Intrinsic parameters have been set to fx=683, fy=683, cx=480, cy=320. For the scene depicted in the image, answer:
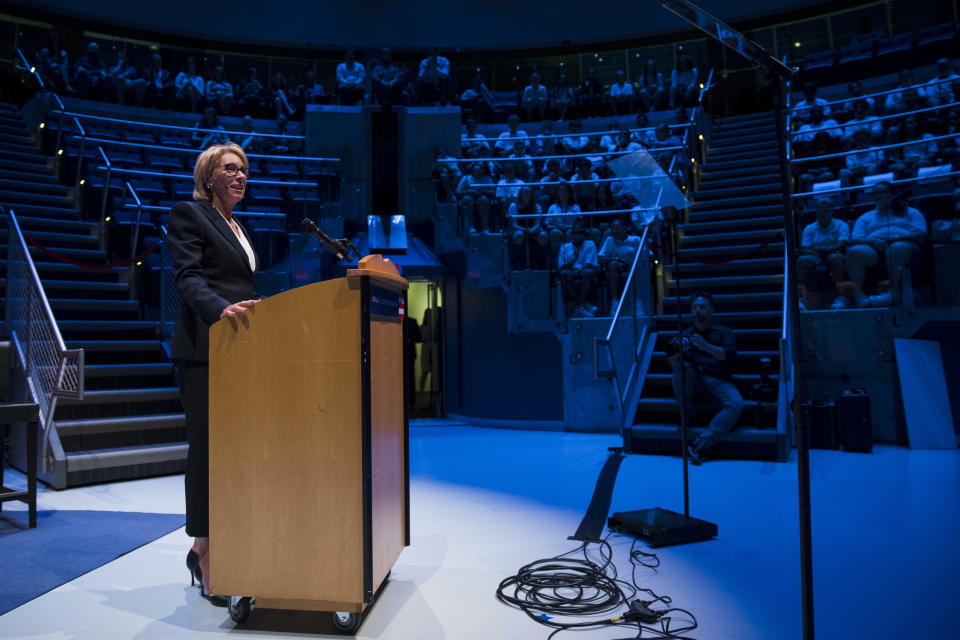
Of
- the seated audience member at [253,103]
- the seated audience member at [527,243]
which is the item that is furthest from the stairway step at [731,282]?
the seated audience member at [253,103]

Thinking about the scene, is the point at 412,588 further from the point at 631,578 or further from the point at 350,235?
the point at 350,235

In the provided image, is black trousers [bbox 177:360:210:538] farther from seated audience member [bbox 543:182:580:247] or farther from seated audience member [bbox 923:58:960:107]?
seated audience member [bbox 923:58:960:107]

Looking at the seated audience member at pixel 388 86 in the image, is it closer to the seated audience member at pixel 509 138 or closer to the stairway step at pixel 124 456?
the seated audience member at pixel 509 138

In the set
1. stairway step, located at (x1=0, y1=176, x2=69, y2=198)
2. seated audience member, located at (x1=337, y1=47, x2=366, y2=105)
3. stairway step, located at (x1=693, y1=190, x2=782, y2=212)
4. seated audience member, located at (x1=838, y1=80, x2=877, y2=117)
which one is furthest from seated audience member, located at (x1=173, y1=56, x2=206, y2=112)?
seated audience member, located at (x1=838, y1=80, x2=877, y2=117)

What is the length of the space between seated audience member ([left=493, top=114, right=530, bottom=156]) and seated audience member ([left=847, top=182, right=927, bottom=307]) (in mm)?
5361

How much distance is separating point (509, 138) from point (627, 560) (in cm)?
871

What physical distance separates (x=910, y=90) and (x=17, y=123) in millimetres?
12826

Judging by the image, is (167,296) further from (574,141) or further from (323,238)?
(574,141)

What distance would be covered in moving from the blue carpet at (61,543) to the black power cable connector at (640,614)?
2229mm

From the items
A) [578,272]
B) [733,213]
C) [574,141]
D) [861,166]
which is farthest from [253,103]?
[861,166]

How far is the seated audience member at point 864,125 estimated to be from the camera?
26.8ft

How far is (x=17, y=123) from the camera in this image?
34.9 ft

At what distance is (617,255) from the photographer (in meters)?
7.68

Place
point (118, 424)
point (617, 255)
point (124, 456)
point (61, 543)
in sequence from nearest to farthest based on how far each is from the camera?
point (61, 543), point (124, 456), point (118, 424), point (617, 255)
